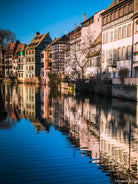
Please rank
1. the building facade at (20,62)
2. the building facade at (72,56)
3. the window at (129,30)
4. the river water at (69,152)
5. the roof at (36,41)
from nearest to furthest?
the river water at (69,152), the window at (129,30), the building facade at (72,56), the roof at (36,41), the building facade at (20,62)

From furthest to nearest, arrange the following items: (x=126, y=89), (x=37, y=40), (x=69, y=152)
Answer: (x=37, y=40) < (x=126, y=89) < (x=69, y=152)

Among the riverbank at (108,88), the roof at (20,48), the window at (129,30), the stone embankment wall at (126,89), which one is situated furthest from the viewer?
the roof at (20,48)

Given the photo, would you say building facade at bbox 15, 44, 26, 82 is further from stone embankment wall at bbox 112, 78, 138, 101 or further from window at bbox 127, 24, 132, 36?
stone embankment wall at bbox 112, 78, 138, 101

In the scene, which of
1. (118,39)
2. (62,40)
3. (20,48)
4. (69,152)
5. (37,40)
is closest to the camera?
(69,152)

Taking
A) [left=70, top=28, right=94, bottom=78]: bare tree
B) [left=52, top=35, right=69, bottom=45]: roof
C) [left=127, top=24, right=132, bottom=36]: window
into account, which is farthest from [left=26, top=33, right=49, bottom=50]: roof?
[left=127, top=24, right=132, bottom=36]: window

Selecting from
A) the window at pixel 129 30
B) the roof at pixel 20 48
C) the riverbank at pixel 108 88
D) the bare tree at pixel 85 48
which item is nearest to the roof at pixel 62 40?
the bare tree at pixel 85 48

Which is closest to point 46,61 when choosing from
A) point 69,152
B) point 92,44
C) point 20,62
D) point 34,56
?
point 34,56

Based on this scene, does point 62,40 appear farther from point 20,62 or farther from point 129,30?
point 129,30

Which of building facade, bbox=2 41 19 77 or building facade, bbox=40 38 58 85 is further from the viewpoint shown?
building facade, bbox=2 41 19 77

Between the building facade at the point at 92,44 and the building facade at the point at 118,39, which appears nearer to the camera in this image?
the building facade at the point at 118,39

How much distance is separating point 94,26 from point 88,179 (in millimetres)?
49296

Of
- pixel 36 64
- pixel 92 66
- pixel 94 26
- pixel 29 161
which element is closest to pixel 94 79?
pixel 92 66

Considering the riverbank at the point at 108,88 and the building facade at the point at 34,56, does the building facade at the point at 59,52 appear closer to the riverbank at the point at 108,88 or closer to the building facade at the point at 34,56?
the building facade at the point at 34,56

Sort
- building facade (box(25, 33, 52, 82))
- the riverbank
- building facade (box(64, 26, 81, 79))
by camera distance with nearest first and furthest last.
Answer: the riverbank < building facade (box(64, 26, 81, 79)) < building facade (box(25, 33, 52, 82))
